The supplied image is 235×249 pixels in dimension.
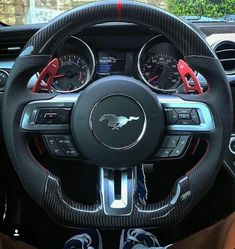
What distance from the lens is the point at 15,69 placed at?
4.81 feet

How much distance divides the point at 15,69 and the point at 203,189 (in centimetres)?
59

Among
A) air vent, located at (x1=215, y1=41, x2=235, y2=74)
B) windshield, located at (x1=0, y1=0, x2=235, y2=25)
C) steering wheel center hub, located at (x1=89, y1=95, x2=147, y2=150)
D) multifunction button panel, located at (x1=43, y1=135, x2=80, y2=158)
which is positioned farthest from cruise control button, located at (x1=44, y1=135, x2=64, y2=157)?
windshield, located at (x1=0, y1=0, x2=235, y2=25)

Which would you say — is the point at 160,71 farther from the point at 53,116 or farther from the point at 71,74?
the point at 53,116

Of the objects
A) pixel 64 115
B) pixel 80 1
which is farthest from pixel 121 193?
pixel 80 1

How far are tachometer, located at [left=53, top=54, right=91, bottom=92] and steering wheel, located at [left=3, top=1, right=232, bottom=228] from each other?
0.82 ft

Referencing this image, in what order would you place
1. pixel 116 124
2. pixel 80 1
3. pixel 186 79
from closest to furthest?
pixel 116 124, pixel 186 79, pixel 80 1

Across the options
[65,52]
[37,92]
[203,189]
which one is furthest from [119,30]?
[203,189]

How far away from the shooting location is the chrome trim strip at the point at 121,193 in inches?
58.5

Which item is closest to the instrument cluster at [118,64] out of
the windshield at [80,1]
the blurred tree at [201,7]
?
the windshield at [80,1]

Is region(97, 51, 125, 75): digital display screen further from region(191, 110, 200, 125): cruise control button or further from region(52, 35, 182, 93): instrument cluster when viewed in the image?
region(191, 110, 200, 125): cruise control button

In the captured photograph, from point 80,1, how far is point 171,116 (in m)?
0.91

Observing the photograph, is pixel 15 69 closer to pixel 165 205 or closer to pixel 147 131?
pixel 147 131

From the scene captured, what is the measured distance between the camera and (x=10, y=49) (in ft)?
6.75

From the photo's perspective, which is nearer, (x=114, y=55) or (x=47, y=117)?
(x=47, y=117)
